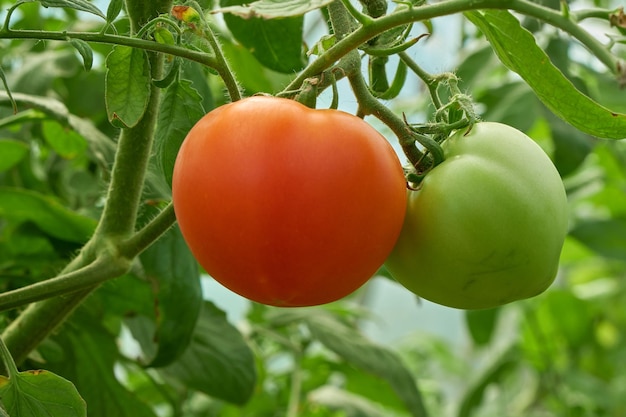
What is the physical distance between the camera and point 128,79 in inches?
19.4

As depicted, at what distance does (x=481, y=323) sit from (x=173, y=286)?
0.91 m

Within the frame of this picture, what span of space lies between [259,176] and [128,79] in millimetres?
126

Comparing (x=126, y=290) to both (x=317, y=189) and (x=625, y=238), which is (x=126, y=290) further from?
(x=625, y=238)

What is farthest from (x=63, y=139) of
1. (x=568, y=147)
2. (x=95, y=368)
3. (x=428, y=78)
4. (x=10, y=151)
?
(x=568, y=147)

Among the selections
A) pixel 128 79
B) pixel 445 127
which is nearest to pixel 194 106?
pixel 128 79

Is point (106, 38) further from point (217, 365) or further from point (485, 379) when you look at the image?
point (485, 379)

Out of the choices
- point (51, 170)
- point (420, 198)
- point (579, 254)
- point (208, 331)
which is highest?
point (420, 198)

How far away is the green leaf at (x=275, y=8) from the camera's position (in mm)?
391

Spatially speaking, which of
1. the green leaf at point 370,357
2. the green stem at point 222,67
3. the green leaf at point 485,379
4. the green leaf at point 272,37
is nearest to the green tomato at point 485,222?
the green stem at point 222,67

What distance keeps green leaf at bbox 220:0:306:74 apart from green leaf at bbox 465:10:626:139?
27 cm

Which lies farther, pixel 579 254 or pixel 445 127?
pixel 579 254

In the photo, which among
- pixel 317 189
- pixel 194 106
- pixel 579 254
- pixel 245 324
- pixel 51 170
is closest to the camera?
pixel 317 189

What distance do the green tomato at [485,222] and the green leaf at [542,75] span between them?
32mm

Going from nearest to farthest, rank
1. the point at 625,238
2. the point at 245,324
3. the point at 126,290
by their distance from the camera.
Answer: the point at 126,290 < the point at 245,324 < the point at 625,238
